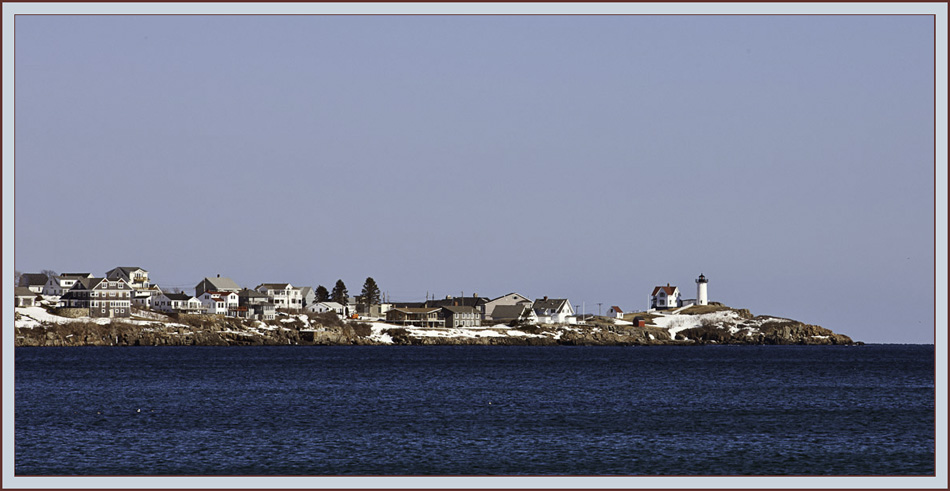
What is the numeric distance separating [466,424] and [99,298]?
150581mm

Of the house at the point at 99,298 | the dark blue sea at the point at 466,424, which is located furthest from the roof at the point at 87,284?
the dark blue sea at the point at 466,424

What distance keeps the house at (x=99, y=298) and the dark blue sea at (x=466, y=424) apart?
90.9m


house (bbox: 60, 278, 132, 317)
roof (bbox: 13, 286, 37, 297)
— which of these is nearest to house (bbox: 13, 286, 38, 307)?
roof (bbox: 13, 286, 37, 297)

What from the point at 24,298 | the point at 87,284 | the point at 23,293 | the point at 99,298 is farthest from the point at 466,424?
the point at 23,293

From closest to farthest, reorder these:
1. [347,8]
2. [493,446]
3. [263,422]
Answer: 1. [347,8]
2. [493,446]
3. [263,422]

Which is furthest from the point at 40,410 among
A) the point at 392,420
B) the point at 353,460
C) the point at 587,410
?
the point at 587,410

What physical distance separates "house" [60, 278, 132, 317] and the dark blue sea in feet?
298

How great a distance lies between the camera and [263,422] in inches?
2108

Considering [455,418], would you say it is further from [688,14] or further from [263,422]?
[688,14]

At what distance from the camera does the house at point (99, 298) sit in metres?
187

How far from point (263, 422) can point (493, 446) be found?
14.6 metres

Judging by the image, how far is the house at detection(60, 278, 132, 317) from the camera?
187250 millimetres

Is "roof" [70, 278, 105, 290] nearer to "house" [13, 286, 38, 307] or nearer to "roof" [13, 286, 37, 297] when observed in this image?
"house" [13, 286, 38, 307]

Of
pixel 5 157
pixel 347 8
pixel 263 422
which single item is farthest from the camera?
pixel 263 422
